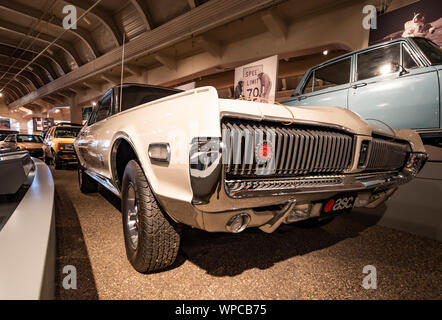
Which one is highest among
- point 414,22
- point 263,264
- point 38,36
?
point 38,36

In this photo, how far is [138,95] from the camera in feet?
8.80

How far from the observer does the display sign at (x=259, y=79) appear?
5551mm

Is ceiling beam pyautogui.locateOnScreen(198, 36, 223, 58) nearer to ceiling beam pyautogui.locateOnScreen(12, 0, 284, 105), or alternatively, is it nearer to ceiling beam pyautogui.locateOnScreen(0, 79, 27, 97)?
ceiling beam pyautogui.locateOnScreen(12, 0, 284, 105)

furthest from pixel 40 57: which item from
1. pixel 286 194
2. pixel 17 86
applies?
pixel 286 194

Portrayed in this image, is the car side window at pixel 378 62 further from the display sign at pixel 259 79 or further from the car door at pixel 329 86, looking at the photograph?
the display sign at pixel 259 79

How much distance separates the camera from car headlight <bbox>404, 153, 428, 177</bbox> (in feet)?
6.30

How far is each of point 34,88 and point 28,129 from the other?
13.2 metres

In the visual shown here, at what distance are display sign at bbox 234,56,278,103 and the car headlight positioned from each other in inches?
143

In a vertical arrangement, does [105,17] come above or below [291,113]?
above

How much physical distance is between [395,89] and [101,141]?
368cm

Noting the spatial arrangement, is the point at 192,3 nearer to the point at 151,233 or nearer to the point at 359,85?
the point at 359,85

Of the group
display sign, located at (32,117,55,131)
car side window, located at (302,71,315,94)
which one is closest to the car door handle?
car side window, located at (302,71,315,94)

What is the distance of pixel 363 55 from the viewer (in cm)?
320
